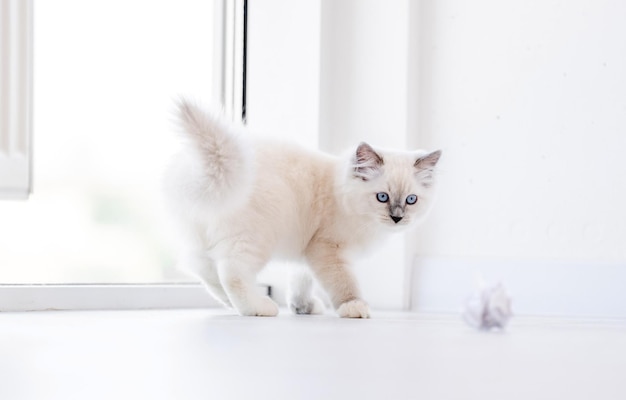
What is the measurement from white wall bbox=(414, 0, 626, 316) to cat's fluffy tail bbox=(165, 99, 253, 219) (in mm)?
821

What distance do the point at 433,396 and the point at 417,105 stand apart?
1706 millimetres

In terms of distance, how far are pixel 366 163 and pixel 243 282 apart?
1.18ft

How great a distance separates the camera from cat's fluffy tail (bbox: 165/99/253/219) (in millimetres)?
1621

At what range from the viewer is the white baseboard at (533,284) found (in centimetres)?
213

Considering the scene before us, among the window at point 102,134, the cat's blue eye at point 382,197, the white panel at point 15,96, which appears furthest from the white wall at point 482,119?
the white panel at point 15,96

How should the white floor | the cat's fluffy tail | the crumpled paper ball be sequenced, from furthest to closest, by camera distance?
the cat's fluffy tail < the crumpled paper ball < the white floor

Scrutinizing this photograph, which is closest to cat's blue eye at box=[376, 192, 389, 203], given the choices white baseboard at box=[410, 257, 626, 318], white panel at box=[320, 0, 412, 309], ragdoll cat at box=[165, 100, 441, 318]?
ragdoll cat at box=[165, 100, 441, 318]

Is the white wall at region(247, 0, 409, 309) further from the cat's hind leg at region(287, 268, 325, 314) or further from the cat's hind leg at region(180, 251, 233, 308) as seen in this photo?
the cat's hind leg at region(180, 251, 233, 308)

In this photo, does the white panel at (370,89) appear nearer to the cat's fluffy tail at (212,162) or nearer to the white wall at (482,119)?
the white wall at (482,119)

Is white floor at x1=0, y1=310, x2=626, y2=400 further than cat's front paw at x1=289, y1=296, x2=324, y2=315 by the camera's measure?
No

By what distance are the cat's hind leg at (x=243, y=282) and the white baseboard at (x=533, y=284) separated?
0.54 m

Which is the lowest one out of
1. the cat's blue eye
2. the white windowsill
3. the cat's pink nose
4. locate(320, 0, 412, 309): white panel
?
the white windowsill

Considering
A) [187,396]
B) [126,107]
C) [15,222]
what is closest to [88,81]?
[126,107]

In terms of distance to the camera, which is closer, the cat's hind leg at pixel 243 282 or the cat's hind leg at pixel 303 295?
the cat's hind leg at pixel 243 282
